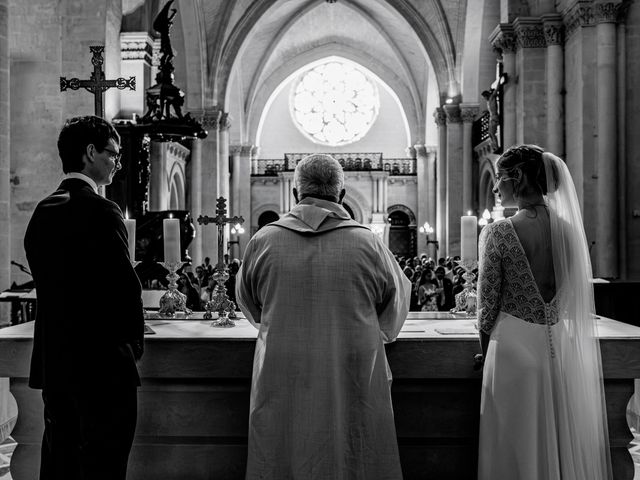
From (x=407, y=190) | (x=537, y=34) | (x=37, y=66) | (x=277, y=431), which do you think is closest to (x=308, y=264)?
(x=277, y=431)

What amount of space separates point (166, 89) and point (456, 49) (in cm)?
1439

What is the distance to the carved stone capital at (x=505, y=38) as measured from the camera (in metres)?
11.6

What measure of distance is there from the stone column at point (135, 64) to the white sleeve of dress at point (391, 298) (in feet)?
30.9

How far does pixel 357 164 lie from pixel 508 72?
819 inches

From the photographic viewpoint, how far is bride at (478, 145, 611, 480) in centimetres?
341

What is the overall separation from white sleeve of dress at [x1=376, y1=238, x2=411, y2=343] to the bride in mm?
419

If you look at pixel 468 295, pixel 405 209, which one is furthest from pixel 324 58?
pixel 468 295

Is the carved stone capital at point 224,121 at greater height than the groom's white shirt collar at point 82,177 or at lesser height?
greater

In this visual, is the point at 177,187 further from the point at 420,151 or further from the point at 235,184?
the point at 420,151

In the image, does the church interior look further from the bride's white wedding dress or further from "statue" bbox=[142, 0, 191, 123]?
the bride's white wedding dress

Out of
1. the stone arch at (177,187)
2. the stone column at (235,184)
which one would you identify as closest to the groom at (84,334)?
the stone arch at (177,187)

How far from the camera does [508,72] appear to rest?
1207cm

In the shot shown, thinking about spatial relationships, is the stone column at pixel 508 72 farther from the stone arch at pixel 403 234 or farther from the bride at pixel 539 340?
the stone arch at pixel 403 234

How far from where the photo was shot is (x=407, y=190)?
3300 centimetres
